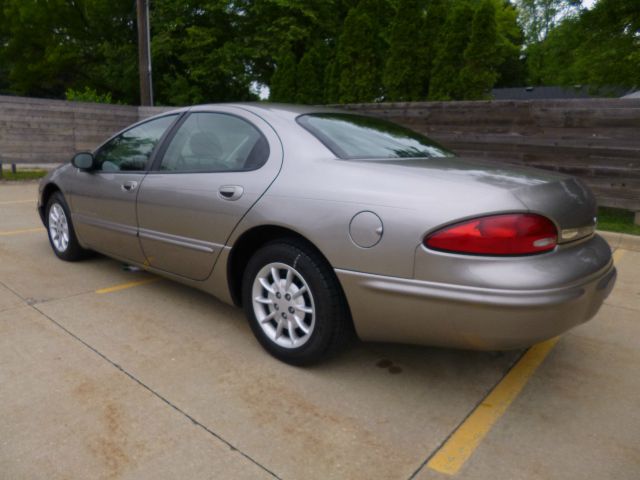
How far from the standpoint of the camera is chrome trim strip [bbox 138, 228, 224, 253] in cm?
299

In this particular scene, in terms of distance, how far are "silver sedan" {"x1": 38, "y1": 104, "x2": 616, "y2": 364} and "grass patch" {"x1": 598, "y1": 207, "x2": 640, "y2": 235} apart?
3.97 meters

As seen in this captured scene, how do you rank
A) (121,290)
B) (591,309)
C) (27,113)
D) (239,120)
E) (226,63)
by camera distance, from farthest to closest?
(226,63), (27,113), (121,290), (239,120), (591,309)

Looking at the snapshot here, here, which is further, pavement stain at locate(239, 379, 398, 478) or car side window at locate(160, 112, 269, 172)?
car side window at locate(160, 112, 269, 172)

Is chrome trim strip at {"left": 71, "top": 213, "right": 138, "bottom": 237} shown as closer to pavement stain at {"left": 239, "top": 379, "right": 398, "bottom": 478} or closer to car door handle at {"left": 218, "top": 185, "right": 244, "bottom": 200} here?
car door handle at {"left": 218, "top": 185, "right": 244, "bottom": 200}

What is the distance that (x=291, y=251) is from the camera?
2.58 meters

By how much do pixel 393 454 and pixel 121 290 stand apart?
2646 millimetres

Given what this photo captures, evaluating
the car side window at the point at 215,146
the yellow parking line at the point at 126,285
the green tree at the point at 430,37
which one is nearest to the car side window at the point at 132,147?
the car side window at the point at 215,146

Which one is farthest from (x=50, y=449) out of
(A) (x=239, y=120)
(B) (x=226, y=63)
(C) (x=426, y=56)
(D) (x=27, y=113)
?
(B) (x=226, y=63)

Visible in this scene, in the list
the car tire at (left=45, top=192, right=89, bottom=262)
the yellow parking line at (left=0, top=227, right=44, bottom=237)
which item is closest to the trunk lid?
the car tire at (left=45, top=192, right=89, bottom=262)

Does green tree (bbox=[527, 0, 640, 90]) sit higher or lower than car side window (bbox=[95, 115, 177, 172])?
higher

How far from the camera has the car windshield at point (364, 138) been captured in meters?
2.80

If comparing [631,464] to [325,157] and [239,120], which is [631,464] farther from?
[239,120]

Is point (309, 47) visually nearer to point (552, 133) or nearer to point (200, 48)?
point (200, 48)

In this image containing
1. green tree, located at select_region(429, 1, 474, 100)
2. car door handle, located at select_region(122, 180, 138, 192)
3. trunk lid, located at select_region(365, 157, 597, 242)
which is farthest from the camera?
green tree, located at select_region(429, 1, 474, 100)
